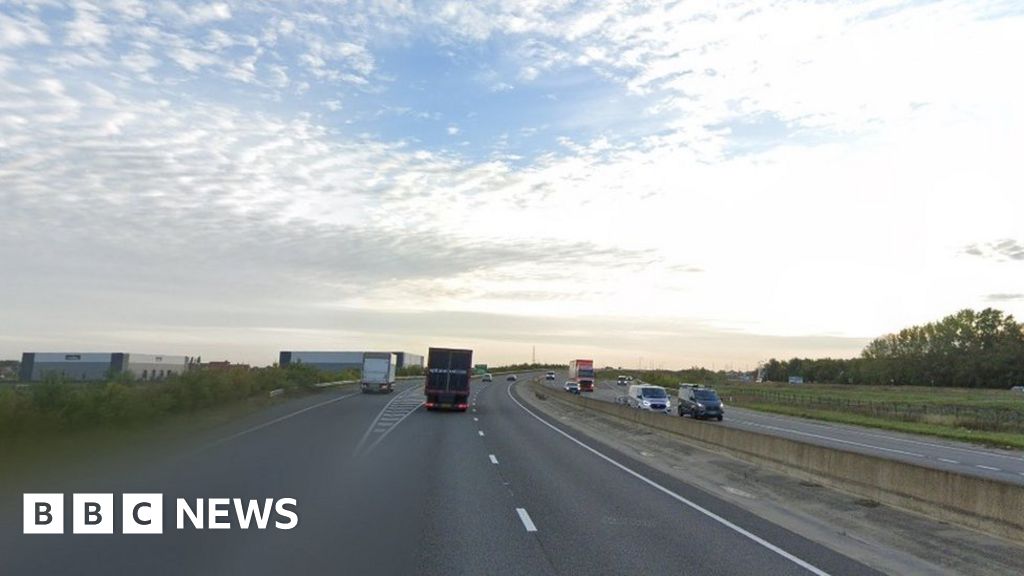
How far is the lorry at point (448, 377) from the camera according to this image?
2021 inches

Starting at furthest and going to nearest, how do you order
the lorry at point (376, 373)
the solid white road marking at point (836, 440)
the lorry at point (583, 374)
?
1. the lorry at point (583, 374)
2. the lorry at point (376, 373)
3. the solid white road marking at point (836, 440)

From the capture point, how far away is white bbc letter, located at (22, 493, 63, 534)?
12195mm

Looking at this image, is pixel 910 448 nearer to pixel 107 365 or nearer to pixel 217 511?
pixel 217 511

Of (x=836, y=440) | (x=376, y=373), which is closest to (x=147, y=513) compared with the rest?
(x=836, y=440)

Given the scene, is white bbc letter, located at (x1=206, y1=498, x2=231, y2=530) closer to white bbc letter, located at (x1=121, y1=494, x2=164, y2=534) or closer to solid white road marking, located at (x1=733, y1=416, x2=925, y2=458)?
white bbc letter, located at (x1=121, y1=494, x2=164, y2=534)

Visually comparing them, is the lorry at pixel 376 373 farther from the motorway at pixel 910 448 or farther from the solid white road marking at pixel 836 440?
the solid white road marking at pixel 836 440

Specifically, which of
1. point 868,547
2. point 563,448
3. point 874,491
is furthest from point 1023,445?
point 868,547

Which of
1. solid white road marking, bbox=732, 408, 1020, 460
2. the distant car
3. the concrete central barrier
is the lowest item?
solid white road marking, bbox=732, 408, 1020, 460

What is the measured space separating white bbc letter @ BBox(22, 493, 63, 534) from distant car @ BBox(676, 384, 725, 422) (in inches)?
1733

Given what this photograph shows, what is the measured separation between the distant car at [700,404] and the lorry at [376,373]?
31306 millimetres

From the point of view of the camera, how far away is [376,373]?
7894cm

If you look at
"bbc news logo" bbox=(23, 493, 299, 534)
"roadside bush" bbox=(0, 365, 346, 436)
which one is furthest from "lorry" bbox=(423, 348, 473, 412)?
"bbc news logo" bbox=(23, 493, 299, 534)

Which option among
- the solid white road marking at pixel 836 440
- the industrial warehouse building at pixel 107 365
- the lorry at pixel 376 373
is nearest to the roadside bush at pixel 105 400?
the industrial warehouse building at pixel 107 365

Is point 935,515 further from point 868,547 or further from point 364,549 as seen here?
point 364,549
